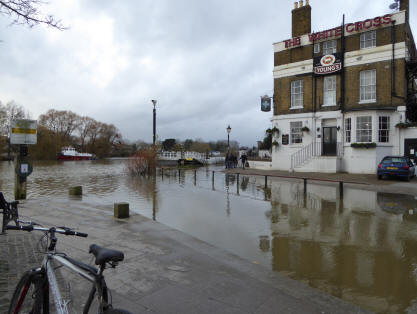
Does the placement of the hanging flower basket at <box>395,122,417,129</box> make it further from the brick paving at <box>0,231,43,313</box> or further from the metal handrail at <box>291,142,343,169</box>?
the brick paving at <box>0,231,43,313</box>

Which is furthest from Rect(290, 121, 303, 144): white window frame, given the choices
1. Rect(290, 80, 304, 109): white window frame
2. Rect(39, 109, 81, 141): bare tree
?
Rect(39, 109, 81, 141): bare tree

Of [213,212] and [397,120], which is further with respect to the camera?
[397,120]

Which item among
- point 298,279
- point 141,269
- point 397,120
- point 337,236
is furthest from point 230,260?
point 397,120

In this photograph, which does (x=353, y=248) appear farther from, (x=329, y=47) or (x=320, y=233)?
(x=329, y=47)

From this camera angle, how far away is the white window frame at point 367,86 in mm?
20500

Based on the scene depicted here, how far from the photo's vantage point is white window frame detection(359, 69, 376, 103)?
20.5 m

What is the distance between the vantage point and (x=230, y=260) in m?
4.98

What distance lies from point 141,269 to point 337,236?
180 inches

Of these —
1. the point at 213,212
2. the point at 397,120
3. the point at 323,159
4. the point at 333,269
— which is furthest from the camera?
the point at 323,159

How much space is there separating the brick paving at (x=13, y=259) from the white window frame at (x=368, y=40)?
23.1 metres

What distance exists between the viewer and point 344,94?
21.5 meters

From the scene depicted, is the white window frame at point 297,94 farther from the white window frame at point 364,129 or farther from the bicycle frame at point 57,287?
the bicycle frame at point 57,287

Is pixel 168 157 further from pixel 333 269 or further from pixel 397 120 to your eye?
pixel 333 269

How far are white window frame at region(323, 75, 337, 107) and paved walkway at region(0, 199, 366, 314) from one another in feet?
64.1
